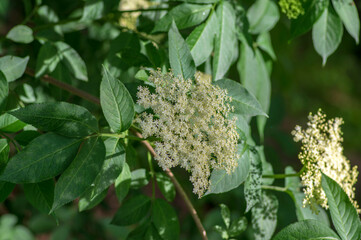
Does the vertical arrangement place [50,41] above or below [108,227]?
above

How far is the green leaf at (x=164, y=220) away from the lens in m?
1.34

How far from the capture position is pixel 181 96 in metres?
0.95

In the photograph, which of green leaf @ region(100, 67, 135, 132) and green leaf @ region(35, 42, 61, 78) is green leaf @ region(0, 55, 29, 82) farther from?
green leaf @ region(100, 67, 135, 132)

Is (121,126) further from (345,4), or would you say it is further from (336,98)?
(336,98)

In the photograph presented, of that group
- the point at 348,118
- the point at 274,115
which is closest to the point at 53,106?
the point at 274,115

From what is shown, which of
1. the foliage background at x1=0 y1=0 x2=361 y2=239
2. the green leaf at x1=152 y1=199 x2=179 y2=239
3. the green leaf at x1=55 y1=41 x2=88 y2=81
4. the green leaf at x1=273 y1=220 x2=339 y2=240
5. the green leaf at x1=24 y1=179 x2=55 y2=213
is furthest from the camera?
the foliage background at x1=0 y1=0 x2=361 y2=239

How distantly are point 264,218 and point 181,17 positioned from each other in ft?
2.79

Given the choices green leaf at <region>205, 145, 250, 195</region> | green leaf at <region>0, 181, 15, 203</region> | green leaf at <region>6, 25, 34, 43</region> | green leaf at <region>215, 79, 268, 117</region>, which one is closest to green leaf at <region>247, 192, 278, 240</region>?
green leaf at <region>205, 145, 250, 195</region>

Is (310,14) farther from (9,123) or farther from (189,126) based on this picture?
(9,123)

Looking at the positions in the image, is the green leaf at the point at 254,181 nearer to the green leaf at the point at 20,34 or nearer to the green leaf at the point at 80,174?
the green leaf at the point at 80,174

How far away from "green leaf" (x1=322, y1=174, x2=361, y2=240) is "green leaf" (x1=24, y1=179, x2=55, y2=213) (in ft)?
2.69

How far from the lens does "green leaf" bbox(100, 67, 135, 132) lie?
0.93 metres

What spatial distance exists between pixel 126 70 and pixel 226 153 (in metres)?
0.75

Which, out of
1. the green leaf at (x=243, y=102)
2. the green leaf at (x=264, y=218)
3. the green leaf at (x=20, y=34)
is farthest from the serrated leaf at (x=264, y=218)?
the green leaf at (x=20, y=34)
